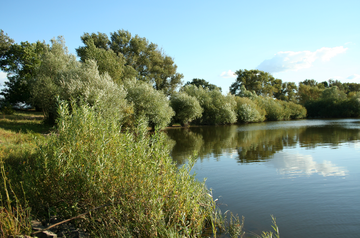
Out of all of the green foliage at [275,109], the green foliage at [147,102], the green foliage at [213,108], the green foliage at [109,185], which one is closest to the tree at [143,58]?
the green foliage at [213,108]

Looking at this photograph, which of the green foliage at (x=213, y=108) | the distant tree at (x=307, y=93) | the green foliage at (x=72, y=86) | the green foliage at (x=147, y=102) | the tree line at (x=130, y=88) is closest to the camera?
the green foliage at (x=72, y=86)

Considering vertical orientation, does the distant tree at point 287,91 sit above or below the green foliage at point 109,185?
above

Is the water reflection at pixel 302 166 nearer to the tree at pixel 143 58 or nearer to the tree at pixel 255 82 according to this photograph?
the tree at pixel 143 58

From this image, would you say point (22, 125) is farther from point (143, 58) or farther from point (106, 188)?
point (143, 58)

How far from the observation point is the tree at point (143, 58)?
55.3 meters

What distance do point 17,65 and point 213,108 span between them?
39828 mm

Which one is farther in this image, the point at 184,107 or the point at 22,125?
the point at 184,107

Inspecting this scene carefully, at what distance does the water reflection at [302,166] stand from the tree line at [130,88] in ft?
25.1

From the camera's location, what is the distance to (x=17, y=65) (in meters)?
43.3

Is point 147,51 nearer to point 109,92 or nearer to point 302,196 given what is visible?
point 109,92

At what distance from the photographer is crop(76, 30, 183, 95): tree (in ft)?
182

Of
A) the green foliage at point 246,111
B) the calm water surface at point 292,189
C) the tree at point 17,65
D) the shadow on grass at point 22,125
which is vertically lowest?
the calm water surface at point 292,189

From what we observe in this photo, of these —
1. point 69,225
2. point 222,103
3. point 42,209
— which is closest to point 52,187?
point 42,209

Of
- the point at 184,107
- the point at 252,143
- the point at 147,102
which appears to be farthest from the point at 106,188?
the point at 184,107
